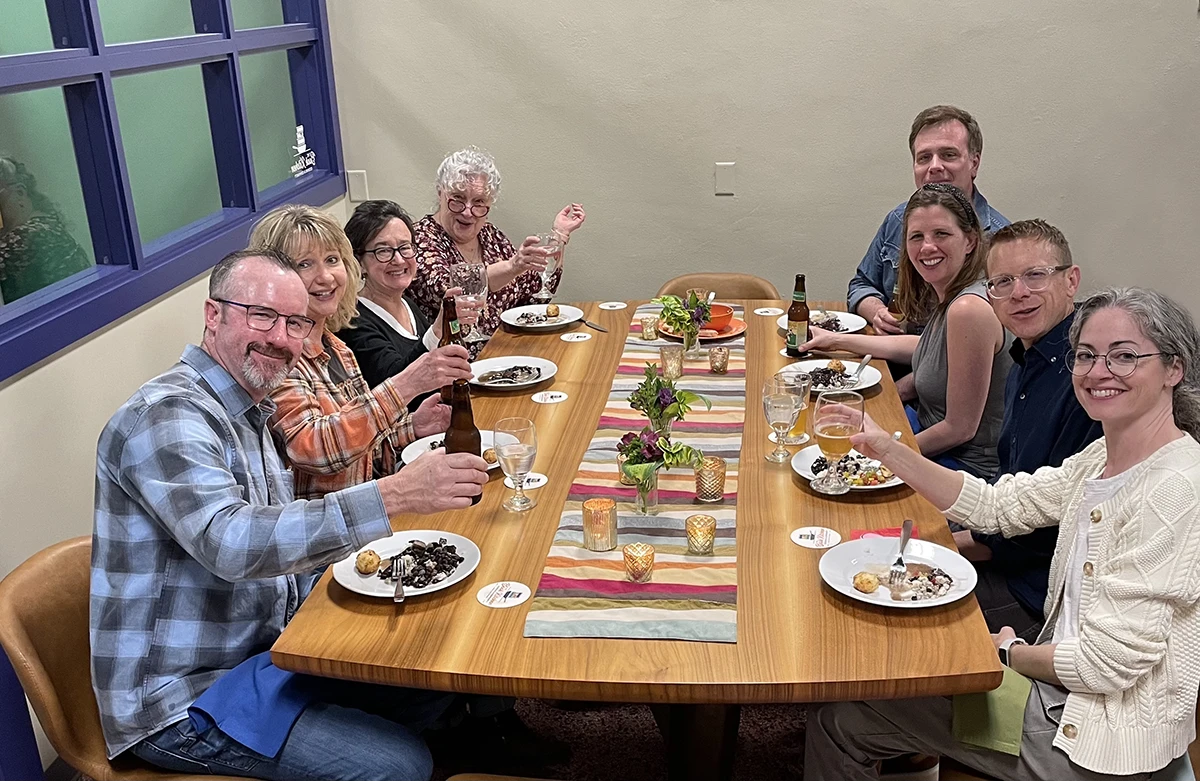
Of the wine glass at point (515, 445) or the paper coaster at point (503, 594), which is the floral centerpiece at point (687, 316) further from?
the paper coaster at point (503, 594)

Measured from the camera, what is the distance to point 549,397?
274cm

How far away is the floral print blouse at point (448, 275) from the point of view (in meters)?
3.46

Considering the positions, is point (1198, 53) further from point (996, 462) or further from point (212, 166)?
point (212, 166)

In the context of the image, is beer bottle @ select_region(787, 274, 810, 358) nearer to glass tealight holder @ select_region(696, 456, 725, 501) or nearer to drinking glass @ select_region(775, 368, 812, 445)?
drinking glass @ select_region(775, 368, 812, 445)

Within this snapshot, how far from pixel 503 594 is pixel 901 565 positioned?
0.71 meters

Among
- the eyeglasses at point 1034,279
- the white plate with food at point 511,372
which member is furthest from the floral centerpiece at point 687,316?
the eyeglasses at point 1034,279

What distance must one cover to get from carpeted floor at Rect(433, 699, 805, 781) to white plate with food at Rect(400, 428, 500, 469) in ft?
2.78

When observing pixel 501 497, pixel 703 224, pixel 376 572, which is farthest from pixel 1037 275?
pixel 703 224

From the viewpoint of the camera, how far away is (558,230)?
11.8ft

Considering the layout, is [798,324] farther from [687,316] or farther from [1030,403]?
[1030,403]

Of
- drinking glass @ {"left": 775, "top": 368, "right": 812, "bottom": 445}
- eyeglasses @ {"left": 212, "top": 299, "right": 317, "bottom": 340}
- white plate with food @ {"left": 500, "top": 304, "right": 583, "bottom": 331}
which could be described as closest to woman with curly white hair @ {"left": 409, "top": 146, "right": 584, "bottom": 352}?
white plate with food @ {"left": 500, "top": 304, "right": 583, "bottom": 331}

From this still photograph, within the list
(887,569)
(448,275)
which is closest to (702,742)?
(887,569)

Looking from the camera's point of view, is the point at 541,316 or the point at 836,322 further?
the point at 541,316

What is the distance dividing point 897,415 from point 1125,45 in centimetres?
265
